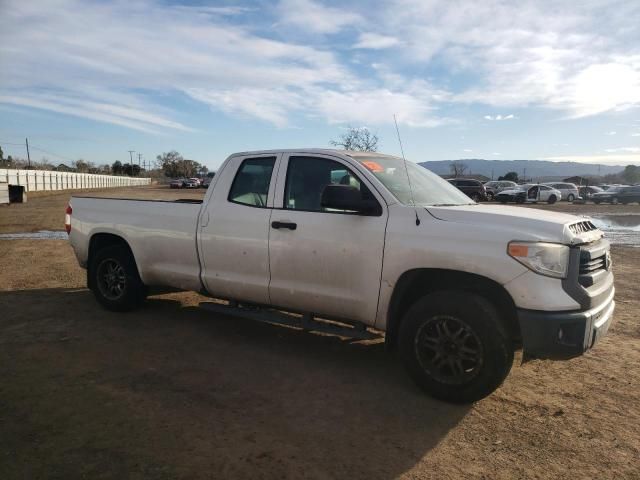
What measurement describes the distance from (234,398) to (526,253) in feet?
7.75

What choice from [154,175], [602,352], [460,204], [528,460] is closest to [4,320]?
[460,204]

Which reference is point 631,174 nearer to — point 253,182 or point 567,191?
point 567,191

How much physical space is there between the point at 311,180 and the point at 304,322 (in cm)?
131

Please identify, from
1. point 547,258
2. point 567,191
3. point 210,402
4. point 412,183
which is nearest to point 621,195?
point 567,191

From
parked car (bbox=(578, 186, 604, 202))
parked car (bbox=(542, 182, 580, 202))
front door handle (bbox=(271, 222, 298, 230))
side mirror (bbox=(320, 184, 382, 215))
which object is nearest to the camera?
side mirror (bbox=(320, 184, 382, 215))

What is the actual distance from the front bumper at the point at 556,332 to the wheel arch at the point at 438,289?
213 mm

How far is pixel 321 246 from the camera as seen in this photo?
432 cm

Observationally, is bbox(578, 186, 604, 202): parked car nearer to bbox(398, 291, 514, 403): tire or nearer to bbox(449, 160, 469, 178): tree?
bbox(449, 160, 469, 178): tree

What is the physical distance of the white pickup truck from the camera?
346 centimetres

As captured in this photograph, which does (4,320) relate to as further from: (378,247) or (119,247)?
(378,247)

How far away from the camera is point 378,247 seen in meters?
4.04

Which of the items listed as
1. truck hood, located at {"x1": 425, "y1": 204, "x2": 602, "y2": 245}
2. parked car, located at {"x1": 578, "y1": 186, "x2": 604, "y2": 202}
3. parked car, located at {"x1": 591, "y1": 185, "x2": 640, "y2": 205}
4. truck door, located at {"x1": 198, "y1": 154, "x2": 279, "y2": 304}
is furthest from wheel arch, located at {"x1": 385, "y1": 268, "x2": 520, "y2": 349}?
parked car, located at {"x1": 578, "y1": 186, "x2": 604, "y2": 202}

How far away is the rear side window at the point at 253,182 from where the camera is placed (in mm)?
4925

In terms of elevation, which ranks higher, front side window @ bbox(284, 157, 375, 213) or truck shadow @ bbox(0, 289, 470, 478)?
front side window @ bbox(284, 157, 375, 213)
